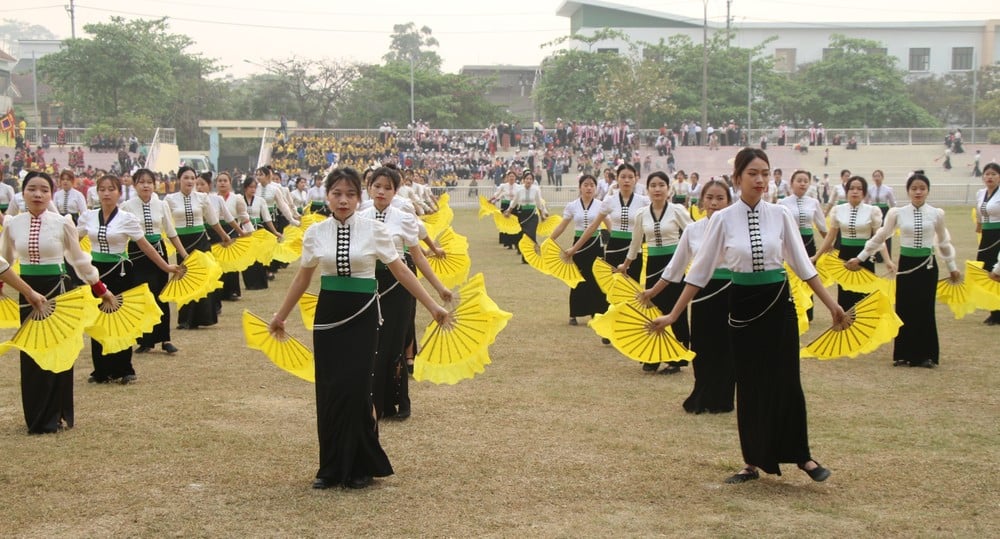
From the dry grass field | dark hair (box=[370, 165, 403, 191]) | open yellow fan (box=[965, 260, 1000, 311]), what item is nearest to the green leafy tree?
open yellow fan (box=[965, 260, 1000, 311])

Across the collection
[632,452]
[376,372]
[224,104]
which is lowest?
[632,452]

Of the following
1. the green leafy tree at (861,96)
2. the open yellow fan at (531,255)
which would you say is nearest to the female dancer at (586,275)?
the open yellow fan at (531,255)

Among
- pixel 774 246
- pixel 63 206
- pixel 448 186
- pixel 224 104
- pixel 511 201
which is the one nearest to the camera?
pixel 774 246

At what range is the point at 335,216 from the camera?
20.0 feet

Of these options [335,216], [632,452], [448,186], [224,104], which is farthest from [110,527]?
[224,104]

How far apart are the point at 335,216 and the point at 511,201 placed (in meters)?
15.7

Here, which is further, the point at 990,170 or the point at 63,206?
the point at 63,206

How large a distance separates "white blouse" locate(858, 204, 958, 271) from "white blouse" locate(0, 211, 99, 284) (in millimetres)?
6856

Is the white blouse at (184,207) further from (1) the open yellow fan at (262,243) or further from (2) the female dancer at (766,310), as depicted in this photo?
(2) the female dancer at (766,310)

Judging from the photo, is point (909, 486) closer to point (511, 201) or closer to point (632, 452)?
point (632, 452)

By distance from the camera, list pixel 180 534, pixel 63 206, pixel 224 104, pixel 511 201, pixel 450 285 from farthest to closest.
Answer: pixel 224 104
pixel 511 201
pixel 63 206
pixel 450 285
pixel 180 534

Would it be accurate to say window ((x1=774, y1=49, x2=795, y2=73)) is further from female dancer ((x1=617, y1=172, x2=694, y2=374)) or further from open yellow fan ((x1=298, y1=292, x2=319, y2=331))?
open yellow fan ((x1=298, y1=292, x2=319, y2=331))

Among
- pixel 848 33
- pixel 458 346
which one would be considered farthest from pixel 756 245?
pixel 848 33

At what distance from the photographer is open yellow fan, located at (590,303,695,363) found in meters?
7.15
